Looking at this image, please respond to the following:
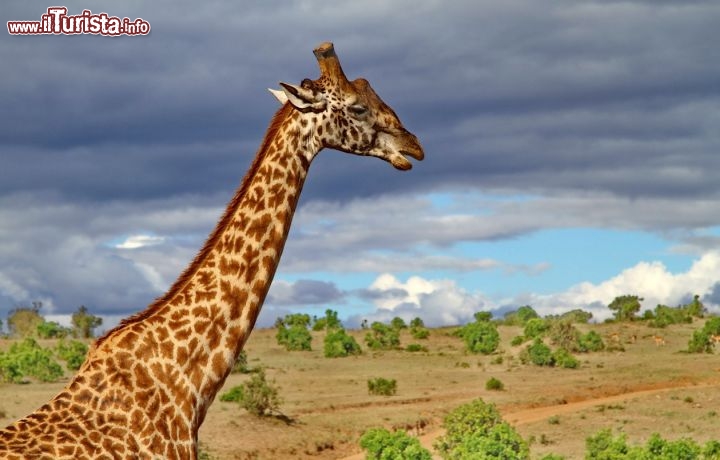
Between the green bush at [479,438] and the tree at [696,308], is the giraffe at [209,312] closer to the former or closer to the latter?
the green bush at [479,438]

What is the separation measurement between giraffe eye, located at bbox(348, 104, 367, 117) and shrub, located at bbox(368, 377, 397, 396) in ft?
131

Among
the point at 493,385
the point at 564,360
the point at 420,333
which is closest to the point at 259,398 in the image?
the point at 493,385

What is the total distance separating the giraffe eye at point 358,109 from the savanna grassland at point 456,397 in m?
26.2

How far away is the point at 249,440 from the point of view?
39750 millimetres

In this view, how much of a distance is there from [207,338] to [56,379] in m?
43.0

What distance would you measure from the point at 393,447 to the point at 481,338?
1333 inches

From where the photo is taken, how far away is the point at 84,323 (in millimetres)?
77312

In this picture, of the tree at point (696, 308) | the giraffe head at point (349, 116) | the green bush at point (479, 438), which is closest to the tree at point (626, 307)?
the tree at point (696, 308)

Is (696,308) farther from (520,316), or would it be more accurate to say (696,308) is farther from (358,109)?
(358,109)

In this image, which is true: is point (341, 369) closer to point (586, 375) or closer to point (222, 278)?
point (586, 375)

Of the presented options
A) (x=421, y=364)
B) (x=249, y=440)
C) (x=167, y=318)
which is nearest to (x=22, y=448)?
(x=167, y=318)

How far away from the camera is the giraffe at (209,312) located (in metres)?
7.86

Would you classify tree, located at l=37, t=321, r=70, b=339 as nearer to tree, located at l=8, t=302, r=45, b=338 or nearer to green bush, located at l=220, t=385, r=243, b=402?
tree, located at l=8, t=302, r=45, b=338

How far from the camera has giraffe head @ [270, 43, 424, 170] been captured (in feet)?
27.7
